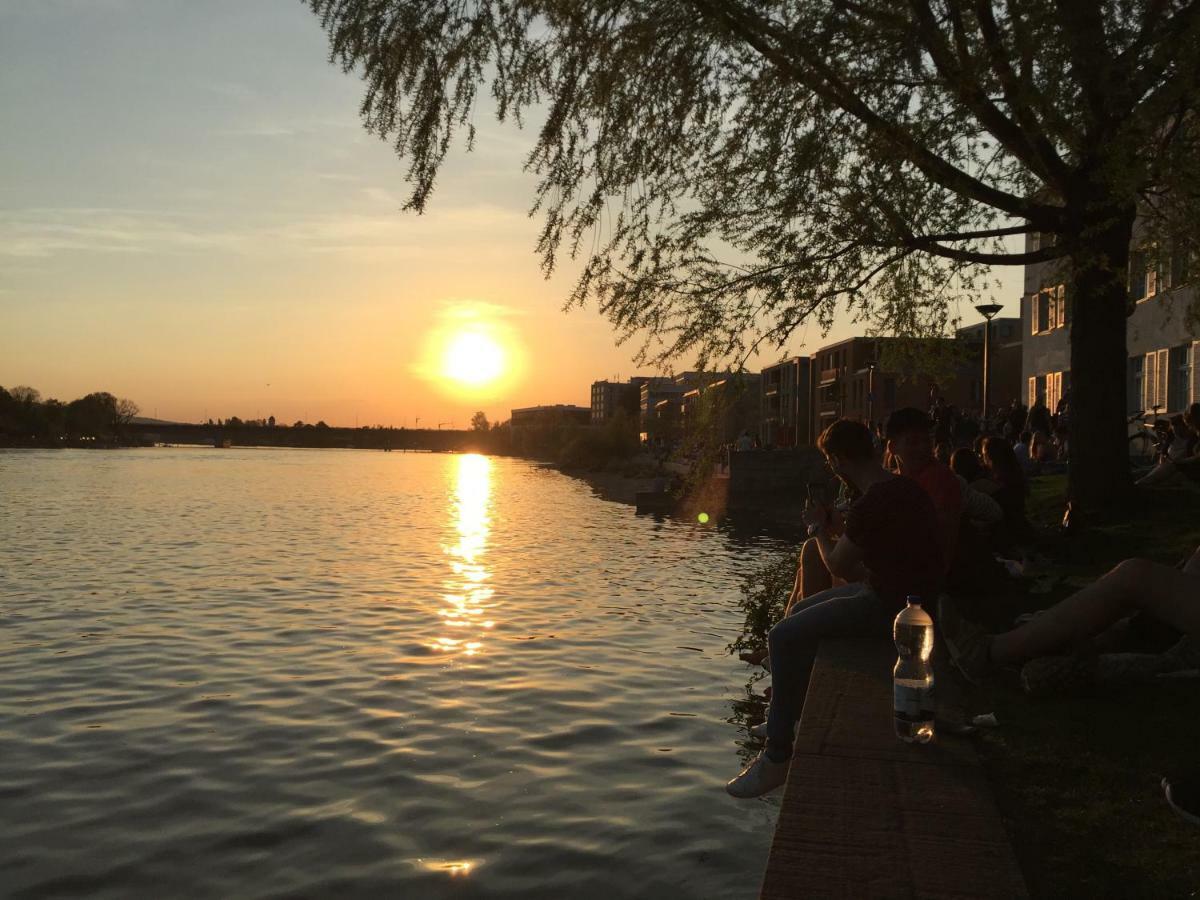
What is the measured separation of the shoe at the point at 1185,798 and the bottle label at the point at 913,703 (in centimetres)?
91

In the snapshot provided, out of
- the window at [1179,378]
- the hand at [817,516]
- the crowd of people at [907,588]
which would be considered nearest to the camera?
the crowd of people at [907,588]

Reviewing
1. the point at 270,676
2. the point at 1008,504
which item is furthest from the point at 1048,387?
the point at 270,676

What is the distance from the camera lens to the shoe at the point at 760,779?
589 cm

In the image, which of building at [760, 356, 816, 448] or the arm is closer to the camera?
the arm

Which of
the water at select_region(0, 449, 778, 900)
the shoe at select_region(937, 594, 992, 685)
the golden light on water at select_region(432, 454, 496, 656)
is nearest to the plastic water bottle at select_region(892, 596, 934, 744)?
the shoe at select_region(937, 594, 992, 685)

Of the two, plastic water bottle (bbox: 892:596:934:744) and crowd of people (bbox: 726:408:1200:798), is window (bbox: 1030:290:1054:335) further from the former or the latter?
plastic water bottle (bbox: 892:596:934:744)

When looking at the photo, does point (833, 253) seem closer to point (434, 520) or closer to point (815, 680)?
point (815, 680)

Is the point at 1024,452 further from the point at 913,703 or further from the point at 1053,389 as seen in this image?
the point at 913,703

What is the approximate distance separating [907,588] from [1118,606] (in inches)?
43.0

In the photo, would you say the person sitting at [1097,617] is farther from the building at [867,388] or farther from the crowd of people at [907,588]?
the building at [867,388]

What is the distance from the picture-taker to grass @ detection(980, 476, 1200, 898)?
170 inches

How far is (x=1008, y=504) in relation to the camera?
34.6 ft

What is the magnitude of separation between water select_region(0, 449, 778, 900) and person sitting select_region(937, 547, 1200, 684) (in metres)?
1.68

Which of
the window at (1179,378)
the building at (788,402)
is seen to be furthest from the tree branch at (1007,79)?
the building at (788,402)
